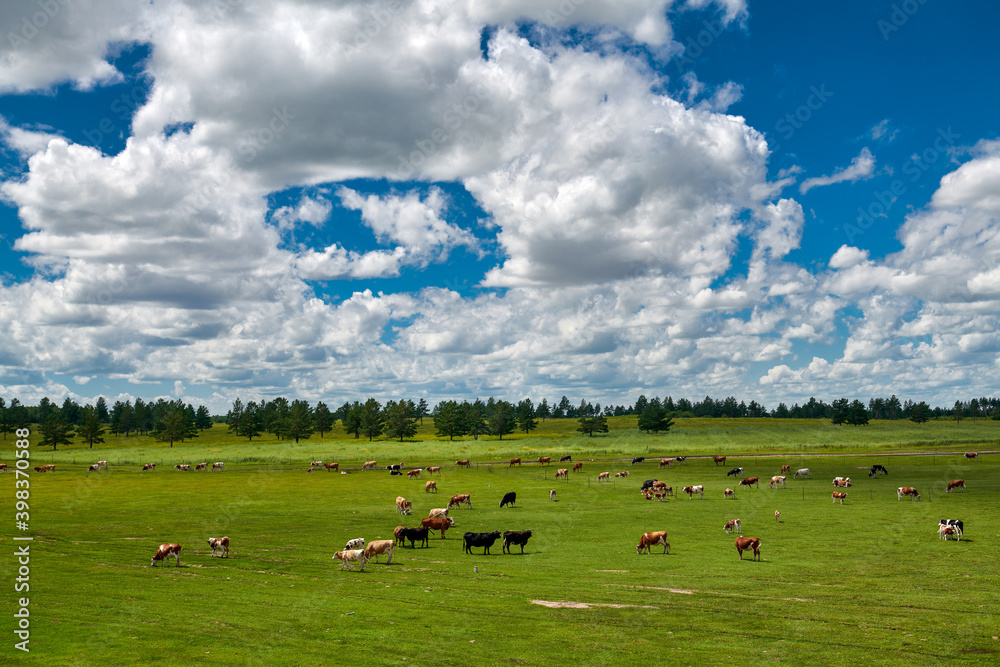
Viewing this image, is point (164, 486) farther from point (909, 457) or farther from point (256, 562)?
point (909, 457)

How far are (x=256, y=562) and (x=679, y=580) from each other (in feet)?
63.0

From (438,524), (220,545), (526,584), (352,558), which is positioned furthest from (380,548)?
(438,524)

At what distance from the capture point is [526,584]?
25453mm

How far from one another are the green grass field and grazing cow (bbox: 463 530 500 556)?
0.87 m

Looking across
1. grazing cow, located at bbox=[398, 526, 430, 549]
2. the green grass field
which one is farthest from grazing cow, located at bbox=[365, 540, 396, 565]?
grazing cow, located at bbox=[398, 526, 430, 549]

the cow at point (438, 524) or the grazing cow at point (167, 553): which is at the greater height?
the grazing cow at point (167, 553)

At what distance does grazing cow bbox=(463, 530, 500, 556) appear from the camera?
111 ft

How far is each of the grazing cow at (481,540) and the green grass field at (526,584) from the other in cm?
87

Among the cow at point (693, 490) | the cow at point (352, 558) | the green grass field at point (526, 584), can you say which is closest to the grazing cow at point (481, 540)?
the green grass field at point (526, 584)

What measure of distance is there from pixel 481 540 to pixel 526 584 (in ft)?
29.3

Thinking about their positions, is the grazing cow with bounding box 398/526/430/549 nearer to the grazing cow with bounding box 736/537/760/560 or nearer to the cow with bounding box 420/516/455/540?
the cow with bounding box 420/516/455/540

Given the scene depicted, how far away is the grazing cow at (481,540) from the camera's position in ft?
111

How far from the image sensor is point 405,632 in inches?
728

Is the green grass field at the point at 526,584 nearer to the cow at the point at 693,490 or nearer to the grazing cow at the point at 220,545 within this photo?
the grazing cow at the point at 220,545
